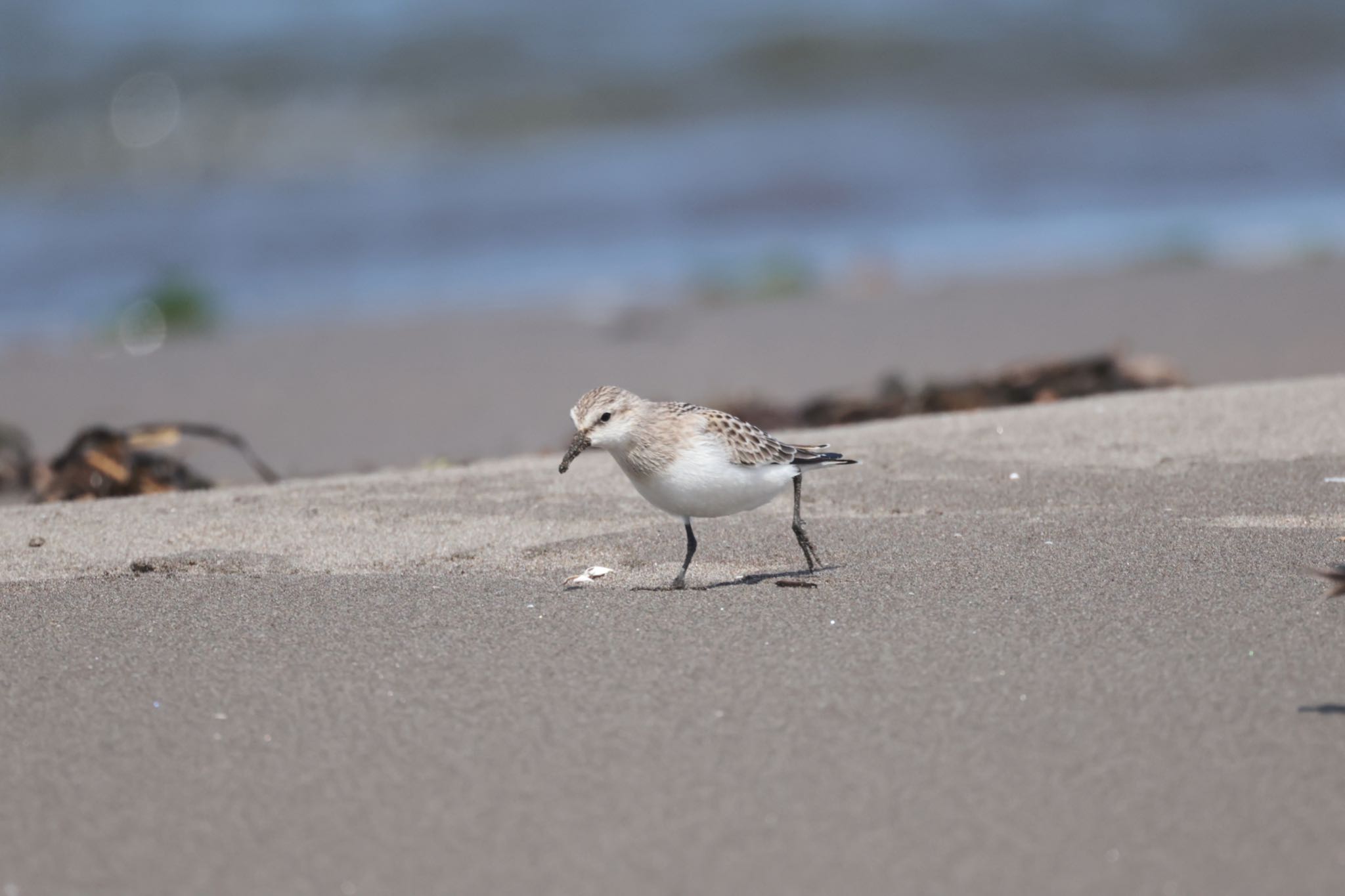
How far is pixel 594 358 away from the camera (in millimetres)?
Result: 8859

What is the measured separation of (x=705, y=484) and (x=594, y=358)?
4981mm

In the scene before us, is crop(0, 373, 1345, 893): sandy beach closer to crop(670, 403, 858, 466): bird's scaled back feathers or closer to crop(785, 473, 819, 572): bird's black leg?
crop(785, 473, 819, 572): bird's black leg

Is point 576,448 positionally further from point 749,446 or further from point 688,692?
point 688,692

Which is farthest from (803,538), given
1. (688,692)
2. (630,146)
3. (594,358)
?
(630,146)

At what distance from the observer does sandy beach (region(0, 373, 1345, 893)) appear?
8.27ft

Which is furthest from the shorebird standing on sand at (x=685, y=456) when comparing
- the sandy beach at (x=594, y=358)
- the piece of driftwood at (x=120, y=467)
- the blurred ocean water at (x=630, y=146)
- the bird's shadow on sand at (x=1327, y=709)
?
the blurred ocean water at (x=630, y=146)

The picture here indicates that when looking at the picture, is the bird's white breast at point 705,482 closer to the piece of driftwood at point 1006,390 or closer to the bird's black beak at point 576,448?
the bird's black beak at point 576,448

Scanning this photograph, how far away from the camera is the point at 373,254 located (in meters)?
13.0

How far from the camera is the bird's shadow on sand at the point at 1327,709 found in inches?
114

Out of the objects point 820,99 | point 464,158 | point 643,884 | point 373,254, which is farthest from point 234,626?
point 820,99

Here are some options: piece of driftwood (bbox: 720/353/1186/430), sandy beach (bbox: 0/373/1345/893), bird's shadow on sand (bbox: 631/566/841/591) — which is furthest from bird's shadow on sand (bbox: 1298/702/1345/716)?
piece of driftwood (bbox: 720/353/1186/430)

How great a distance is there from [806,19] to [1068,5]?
367 cm

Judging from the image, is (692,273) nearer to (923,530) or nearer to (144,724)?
(923,530)

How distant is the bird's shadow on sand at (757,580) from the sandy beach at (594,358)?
2.71m
